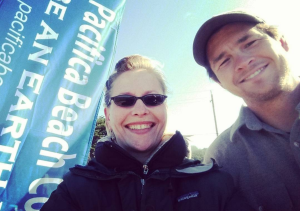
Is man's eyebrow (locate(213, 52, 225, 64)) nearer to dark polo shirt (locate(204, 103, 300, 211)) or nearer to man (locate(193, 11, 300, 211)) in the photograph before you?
man (locate(193, 11, 300, 211))

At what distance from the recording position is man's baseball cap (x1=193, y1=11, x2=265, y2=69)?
2.21 m

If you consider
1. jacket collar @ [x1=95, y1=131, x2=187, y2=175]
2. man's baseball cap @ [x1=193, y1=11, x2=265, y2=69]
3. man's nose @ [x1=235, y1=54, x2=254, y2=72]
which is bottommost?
jacket collar @ [x1=95, y1=131, x2=187, y2=175]

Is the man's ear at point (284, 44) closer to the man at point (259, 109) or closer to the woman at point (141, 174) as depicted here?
the man at point (259, 109)

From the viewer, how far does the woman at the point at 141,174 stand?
1.31m

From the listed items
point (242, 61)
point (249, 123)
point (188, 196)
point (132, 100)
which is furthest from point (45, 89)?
point (249, 123)

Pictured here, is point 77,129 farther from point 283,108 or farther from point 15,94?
point 283,108

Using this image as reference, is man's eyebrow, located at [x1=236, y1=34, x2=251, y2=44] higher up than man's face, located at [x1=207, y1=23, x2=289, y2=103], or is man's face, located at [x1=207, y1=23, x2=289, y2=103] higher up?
man's eyebrow, located at [x1=236, y1=34, x2=251, y2=44]

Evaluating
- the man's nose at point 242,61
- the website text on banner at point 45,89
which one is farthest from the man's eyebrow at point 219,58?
the website text on banner at point 45,89

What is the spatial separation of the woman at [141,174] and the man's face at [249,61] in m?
1.00

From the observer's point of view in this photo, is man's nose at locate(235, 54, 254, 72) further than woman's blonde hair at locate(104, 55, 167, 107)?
Yes

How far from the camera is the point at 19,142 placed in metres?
2.76

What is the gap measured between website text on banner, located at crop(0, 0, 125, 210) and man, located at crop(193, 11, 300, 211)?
6.94 ft

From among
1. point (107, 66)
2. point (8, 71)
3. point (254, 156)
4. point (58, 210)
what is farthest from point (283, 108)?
point (8, 71)

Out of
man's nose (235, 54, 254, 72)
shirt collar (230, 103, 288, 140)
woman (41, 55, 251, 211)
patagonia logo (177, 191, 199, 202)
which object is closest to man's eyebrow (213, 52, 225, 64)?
man's nose (235, 54, 254, 72)
